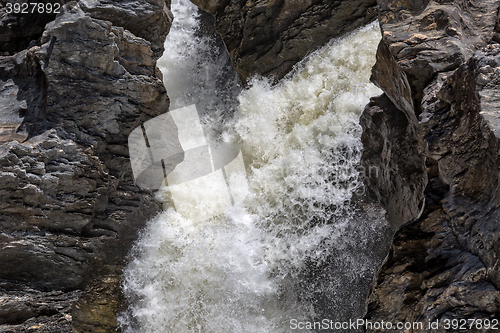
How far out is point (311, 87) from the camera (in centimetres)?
425

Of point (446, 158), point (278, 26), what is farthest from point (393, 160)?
point (278, 26)

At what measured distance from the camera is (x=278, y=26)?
4.43m

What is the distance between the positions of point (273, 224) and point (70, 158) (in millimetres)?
2065

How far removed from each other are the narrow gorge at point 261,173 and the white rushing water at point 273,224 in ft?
0.05

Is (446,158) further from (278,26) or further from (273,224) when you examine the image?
(278,26)

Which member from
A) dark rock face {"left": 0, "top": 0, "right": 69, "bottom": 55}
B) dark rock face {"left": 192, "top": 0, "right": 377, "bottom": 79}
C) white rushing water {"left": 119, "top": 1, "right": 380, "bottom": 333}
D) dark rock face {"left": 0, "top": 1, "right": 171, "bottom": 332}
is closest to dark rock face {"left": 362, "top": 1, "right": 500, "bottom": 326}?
white rushing water {"left": 119, "top": 1, "right": 380, "bottom": 333}

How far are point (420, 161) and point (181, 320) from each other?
102 inches

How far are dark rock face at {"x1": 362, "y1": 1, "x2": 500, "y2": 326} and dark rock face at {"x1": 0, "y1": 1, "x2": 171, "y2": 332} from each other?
2270mm

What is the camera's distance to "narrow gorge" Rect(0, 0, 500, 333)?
204 centimetres

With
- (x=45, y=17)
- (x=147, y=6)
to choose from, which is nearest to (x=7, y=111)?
(x=45, y=17)

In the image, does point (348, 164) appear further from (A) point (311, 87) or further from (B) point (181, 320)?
(B) point (181, 320)

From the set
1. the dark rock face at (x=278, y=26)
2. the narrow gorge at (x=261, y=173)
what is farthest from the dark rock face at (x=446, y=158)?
the dark rock face at (x=278, y=26)

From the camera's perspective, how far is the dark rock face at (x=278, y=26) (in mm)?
4219

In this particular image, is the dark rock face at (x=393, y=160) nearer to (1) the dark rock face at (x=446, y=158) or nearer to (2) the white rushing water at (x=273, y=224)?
(1) the dark rock face at (x=446, y=158)
